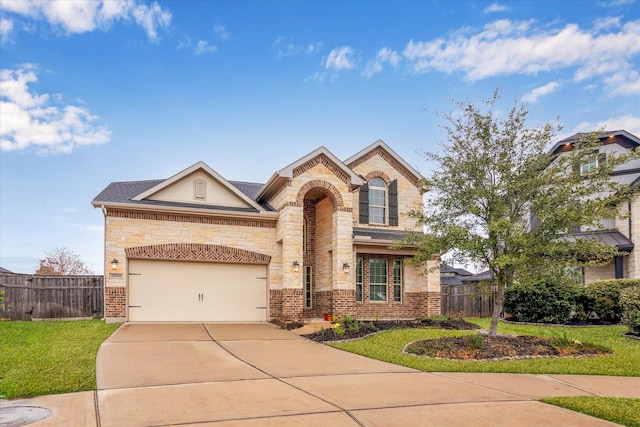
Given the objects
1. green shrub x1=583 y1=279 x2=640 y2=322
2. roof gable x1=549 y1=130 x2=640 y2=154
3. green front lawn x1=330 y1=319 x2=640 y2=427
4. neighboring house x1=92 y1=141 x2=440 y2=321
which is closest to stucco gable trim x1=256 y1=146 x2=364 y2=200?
neighboring house x1=92 y1=141 x2=440 y2=321

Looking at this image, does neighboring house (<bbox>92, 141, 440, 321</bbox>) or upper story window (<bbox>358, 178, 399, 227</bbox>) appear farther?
upper story window (<bbox>358, 178, 399, 227</bbox>)

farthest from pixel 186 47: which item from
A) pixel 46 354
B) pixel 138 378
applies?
pixel 138 378

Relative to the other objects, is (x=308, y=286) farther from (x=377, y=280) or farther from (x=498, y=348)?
(x=498, y=348)

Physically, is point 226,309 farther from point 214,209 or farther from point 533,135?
point 533,135

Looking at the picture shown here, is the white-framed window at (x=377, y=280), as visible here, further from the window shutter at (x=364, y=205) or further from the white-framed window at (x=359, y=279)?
the window shutter at (x=364, y=205)

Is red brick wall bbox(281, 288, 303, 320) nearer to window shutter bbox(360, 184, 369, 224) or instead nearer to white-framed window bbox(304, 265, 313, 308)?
white-framed window bbox(304, 265, 313, 308)

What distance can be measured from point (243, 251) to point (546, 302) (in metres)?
11.3

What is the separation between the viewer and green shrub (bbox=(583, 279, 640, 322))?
1791 cm

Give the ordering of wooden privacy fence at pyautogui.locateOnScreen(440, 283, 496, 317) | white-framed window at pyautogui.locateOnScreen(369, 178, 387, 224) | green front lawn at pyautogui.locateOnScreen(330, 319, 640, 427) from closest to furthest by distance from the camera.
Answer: green front lawn at pyautogui.locateOnScreen(330, 319, 640, 427)
white-framed window at pyautogui.locateOnScreen(369, 178, 387, 224)
wooden privacy fence at pyautogui.locateOnScreen(440, 283, 496, 317)

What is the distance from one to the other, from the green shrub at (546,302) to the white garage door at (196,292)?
383 inches

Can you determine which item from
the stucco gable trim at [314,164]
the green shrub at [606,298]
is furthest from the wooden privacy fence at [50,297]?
the green shrub at [606,298]

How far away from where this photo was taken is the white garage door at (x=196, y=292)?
53.5 ft

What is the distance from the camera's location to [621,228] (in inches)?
931

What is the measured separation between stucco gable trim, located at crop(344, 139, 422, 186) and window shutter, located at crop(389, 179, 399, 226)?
2.35 feet
